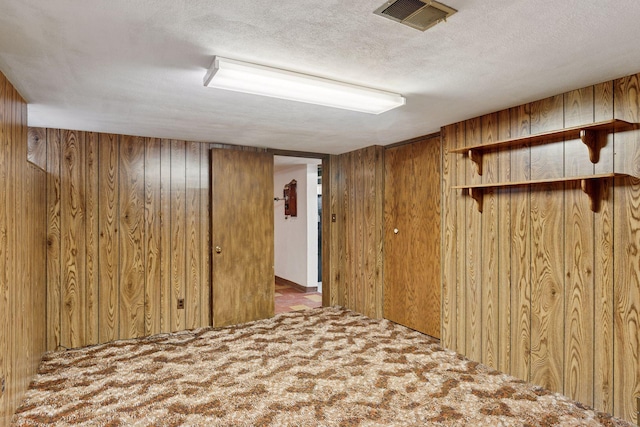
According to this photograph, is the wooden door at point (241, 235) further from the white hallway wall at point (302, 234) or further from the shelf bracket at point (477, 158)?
the shelf bracket at point (477, 158)

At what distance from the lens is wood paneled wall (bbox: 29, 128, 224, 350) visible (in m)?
3.72

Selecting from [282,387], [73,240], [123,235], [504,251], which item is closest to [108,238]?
[123,235]

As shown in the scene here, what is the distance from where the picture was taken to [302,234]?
22.0 ft

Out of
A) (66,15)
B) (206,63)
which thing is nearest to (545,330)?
(206,63)

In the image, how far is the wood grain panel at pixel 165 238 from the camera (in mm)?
4188

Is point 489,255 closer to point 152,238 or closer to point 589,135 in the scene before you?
point 589,135

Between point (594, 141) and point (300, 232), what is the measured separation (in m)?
4.84

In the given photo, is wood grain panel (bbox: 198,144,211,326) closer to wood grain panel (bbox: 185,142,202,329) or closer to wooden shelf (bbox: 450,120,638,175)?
wood grain panel (bbox: 185,142,202,329)

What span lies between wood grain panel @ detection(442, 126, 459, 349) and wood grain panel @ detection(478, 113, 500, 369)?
314mm

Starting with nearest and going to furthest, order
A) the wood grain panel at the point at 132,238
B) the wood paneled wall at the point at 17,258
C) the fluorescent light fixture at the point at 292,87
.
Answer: the fluorescent light fixture at the point at 292,87 < the wood paneled wall at the point at 17,258 < the wood grain panel at the point at 132,238

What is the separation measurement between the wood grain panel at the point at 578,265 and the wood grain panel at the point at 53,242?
14.5ft

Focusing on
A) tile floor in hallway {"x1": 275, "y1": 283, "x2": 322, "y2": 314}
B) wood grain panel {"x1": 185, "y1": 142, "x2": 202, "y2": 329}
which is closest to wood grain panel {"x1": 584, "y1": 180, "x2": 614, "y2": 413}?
tile floor in hallway {"x1": 275, "y1": 283, "x2": 322, "y2": 314}

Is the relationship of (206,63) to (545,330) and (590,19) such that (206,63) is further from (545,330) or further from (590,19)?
(545,330)

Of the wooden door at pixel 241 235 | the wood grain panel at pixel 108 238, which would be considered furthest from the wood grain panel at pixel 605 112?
the wood grain panel at pixel 108 238
